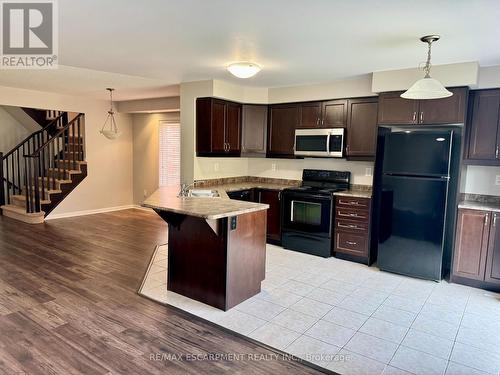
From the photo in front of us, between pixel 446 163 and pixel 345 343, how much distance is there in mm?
2350

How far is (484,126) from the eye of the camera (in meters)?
3.92

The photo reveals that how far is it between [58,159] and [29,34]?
4.96 meters

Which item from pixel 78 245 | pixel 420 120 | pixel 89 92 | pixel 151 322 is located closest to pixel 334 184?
pixel 420 120

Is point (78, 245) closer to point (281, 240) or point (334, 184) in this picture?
point (281, 240)

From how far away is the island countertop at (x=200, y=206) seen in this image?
2.82 meters

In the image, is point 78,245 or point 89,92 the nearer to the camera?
point 78,245

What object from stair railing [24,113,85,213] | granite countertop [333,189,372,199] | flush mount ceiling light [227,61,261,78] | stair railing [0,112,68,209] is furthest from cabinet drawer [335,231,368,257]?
stair railing [0,112,68,209]

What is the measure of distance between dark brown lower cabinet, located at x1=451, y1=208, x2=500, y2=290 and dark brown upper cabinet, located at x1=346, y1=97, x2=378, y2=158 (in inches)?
54.3

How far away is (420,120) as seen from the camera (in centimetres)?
406

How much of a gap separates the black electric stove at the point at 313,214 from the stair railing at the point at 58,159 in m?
4.79

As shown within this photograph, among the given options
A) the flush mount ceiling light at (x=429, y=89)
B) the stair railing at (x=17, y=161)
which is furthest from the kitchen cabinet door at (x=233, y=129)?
the stair railing at (x=17, y=161)

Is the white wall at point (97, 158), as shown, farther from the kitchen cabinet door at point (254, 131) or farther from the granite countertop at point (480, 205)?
the granite countertop at point (480, 205)

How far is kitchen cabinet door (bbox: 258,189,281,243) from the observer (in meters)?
5.27

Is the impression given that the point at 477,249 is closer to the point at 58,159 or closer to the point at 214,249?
the point at 214,249
